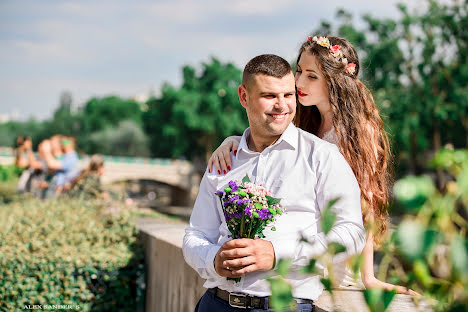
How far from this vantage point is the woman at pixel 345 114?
102 inches

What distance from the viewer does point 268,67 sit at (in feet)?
7.57

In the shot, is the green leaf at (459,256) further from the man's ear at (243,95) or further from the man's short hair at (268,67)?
the man's ear at (243,95)

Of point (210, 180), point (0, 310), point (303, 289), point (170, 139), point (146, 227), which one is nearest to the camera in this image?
point (303, 289)

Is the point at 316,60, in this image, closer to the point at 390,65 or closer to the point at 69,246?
the point at 69,246

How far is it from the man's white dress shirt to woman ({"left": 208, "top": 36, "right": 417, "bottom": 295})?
1.03 ft

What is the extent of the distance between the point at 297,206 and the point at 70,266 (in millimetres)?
2902

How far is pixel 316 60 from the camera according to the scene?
9.18 ft

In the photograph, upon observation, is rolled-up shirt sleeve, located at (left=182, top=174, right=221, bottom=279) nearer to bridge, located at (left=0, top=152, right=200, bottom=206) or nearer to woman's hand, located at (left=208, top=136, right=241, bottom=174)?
woman's hand, located at (left=208, top=136, right=241, bottom=174)

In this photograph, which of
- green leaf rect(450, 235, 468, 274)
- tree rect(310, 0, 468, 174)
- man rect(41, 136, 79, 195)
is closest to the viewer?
green leaf rect(450, 235, 468, 274)

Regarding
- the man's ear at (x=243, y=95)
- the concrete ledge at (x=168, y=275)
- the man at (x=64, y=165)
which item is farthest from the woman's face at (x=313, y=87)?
the man at (x=64, y=165)

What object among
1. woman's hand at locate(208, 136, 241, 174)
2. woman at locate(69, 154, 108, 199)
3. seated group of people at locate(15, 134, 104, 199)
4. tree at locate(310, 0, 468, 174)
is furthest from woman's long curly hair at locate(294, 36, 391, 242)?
tree at locate(310, 0, 468, 174)

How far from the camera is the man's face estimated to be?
2297mm

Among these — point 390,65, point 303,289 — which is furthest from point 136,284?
point 390,65

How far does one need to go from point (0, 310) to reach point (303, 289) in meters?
3.24
